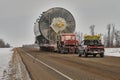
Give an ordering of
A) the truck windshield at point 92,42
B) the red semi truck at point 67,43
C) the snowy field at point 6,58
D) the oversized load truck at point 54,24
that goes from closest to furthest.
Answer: the snowy field at point 6,58, the truck windshield at point 92,42, the red semi truck at point 67,43, the oversized load truck at point 54,24

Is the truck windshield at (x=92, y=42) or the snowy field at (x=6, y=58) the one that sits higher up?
the truck windshield at (x=92, y=42)

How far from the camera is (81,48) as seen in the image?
135 ft

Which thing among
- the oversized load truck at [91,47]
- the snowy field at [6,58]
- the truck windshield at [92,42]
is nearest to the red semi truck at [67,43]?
the snowy field at [6,58]

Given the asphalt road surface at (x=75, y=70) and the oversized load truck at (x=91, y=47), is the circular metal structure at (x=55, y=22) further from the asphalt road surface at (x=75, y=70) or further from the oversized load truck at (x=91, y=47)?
the asphalt road surface at (x=75, y=70)

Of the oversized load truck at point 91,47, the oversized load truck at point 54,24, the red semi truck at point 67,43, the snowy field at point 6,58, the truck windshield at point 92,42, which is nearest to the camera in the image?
the snowy field at point 6,58

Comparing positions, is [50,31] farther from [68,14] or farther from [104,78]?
[104,78]

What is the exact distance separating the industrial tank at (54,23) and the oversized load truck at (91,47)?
1683 centimetres

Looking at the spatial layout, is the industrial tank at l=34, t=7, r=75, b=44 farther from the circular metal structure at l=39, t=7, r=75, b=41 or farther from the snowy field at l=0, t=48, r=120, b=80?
the snowy field at l=0, t=48, r=120, b=80

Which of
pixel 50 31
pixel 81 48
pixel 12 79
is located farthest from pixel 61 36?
pixel 12 79

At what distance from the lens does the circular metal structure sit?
58062 mm

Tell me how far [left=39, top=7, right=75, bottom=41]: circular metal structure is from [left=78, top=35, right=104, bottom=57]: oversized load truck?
16828 millimetres

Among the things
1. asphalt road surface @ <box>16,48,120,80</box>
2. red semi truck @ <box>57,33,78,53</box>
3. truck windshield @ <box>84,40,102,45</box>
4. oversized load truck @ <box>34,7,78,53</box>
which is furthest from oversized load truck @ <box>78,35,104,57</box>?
oversized load truck @ <box>34,7,78,53</box>

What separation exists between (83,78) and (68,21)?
138ft

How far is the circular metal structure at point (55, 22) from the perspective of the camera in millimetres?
58062
